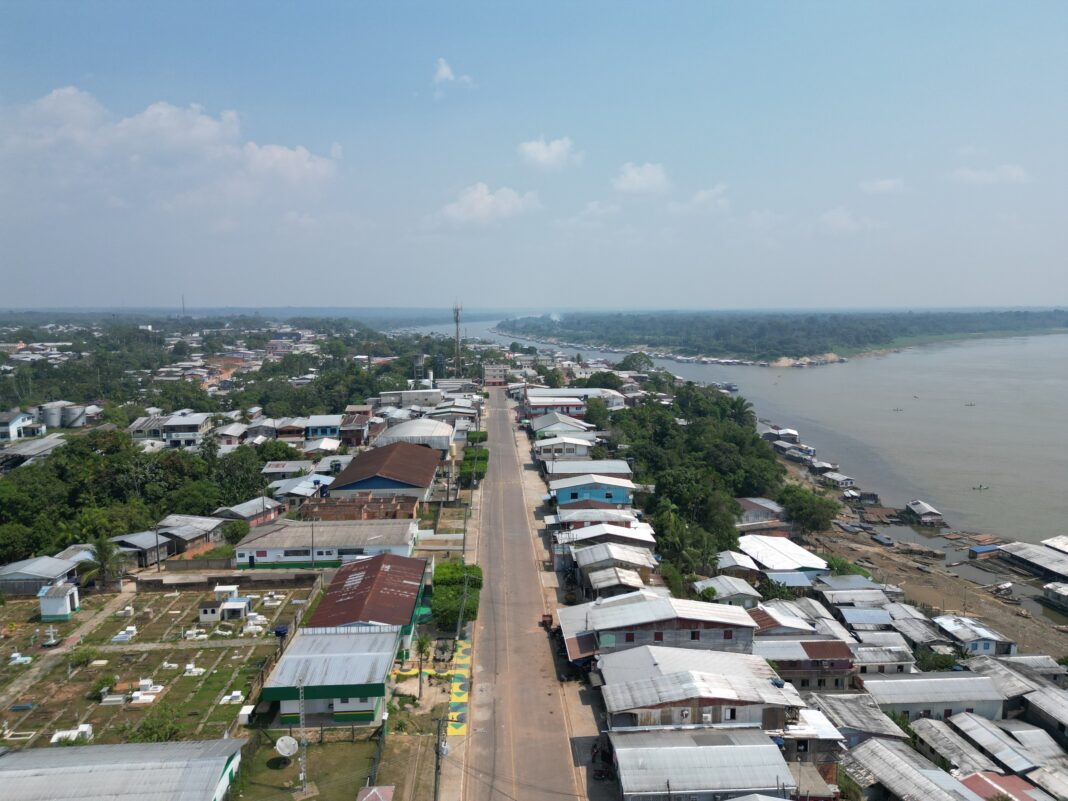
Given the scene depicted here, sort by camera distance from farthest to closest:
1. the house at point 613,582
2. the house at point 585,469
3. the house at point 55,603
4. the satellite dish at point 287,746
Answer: the house at point 585,469
the house at point 613,582
the house at point 55,603
the satellite dish at point 287,746

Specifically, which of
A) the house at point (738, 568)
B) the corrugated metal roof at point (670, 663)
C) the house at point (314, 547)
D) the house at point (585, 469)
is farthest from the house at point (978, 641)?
the house at point (314, 547)

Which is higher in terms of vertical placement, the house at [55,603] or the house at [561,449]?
the house at [561,449]

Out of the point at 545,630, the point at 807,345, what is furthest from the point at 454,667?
the point at 807,345

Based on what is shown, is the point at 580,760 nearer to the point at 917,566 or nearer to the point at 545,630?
the point at 545,630

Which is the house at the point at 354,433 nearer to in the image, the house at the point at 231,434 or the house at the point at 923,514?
the house at the point at 231,434

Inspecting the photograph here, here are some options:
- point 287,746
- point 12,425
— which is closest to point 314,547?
point 287,746
